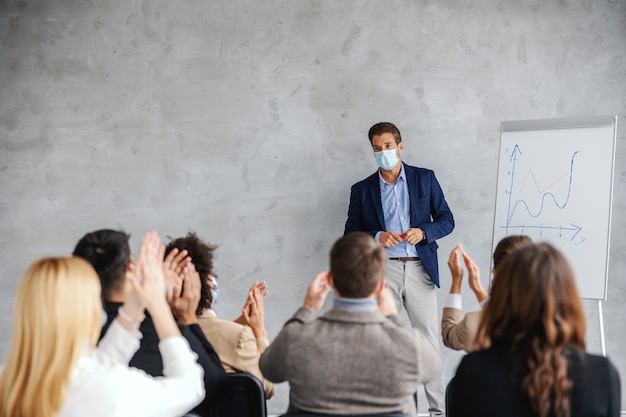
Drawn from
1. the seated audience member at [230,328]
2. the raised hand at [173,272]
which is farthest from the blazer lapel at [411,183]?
the raised hand at [173,272]

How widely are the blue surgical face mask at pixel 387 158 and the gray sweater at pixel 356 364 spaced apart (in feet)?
7.53

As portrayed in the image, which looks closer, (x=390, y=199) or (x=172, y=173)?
(x=390, y=199)

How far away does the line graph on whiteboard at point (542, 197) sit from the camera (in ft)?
12.5

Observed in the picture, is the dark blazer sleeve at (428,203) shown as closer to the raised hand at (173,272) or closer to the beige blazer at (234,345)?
the beige blazer at (234,345)

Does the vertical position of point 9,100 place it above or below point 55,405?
above

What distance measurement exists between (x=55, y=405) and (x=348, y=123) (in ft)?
10.7

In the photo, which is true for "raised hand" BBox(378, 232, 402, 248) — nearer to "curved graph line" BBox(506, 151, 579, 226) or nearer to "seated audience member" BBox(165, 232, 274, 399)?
"curved graph line" BBox(506, 151, 579, 226)

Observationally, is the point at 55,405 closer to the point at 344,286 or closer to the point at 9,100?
the point at 344,286

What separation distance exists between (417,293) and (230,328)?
1891 mm

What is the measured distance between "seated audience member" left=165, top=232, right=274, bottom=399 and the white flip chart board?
174 centimetres

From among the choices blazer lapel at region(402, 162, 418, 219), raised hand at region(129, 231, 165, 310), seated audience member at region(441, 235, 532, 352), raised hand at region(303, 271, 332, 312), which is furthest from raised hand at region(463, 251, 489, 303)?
blazer lapel at region(402, 162, 418, 219)

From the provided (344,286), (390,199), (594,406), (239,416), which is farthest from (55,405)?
(390,199)

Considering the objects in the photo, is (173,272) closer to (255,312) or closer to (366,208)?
(255,312)

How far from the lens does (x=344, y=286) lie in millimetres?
2064
